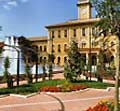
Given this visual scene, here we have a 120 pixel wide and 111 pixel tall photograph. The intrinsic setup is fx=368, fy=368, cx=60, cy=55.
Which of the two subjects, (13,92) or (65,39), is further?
(65,39)

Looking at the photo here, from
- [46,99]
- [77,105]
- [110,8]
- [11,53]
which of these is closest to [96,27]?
[110,8]

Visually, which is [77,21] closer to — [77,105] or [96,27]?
[77,105]

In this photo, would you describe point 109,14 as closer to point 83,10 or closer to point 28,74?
point 28,74

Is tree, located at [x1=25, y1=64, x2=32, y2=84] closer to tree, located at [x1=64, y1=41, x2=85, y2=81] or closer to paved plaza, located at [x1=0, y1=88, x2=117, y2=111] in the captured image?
tree, located at [x1=64, y1=41, x2=85, y2=81]

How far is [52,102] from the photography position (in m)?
18.5

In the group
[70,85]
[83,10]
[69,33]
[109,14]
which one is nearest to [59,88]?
[70,85]

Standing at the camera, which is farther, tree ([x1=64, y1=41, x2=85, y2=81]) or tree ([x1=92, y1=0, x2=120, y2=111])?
tree ([x1=64, y1=41, x2=85, y2=81])

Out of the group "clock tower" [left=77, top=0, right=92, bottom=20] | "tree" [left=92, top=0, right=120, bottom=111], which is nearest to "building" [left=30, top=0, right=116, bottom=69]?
"clock tower" [left=77, top=0, right=92, bottom=20]

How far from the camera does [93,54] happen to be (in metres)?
63.5

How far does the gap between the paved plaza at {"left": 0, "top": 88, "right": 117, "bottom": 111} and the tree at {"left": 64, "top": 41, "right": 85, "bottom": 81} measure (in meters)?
6.47

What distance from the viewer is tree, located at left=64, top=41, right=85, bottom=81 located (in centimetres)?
2973

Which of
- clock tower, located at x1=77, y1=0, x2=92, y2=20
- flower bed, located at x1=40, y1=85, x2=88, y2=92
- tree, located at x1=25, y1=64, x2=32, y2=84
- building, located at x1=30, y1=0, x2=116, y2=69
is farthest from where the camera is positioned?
clock tower, located at x1=77, y1=0, x2=92, y2=20

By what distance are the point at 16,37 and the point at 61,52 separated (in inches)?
745

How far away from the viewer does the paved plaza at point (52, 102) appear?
16.7 m
